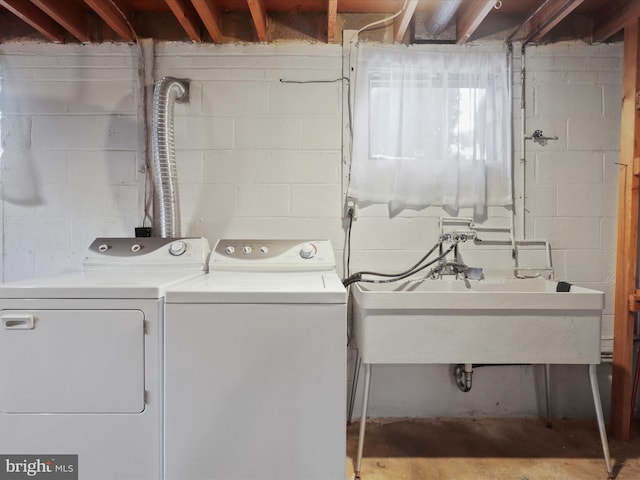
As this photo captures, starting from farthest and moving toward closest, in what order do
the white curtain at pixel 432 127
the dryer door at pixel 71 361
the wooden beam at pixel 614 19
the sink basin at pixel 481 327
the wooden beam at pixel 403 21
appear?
the white curtain at pixel 432 127, the wooden beam at pixel 614 19, the wooden beam at pixel 403 21, the sink basin at pixel 481 327, the dryer door at pixel 71 361

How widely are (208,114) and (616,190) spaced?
2403 millimetres

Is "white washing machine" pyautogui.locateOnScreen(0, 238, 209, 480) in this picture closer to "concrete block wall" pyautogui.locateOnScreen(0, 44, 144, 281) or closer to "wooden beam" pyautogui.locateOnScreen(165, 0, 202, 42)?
"concrete block wall" pyautogui.locateOnScreen(0, 44, 144, 281)

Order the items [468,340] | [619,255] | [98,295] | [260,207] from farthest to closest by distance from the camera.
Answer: [260,207], [619,255], [468,340], [98,295]

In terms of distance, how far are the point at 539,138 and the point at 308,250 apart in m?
1.50

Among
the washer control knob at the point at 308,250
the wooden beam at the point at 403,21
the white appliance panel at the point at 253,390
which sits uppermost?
the wooden beam at the point at 403,21

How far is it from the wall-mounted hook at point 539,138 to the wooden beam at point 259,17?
1.61m

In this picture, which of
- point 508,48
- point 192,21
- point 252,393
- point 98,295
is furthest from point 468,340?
point 192,21

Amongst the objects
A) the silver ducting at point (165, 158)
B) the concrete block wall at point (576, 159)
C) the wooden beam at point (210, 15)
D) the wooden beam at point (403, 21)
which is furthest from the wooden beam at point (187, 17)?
the concrete block wall at point (576, 159)

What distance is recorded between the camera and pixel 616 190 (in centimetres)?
205

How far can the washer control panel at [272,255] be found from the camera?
1.74 metres

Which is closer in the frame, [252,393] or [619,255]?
[252,393]

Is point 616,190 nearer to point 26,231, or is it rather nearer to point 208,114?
point 208,114

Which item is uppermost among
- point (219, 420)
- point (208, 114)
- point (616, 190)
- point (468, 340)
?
point (208, 114)
